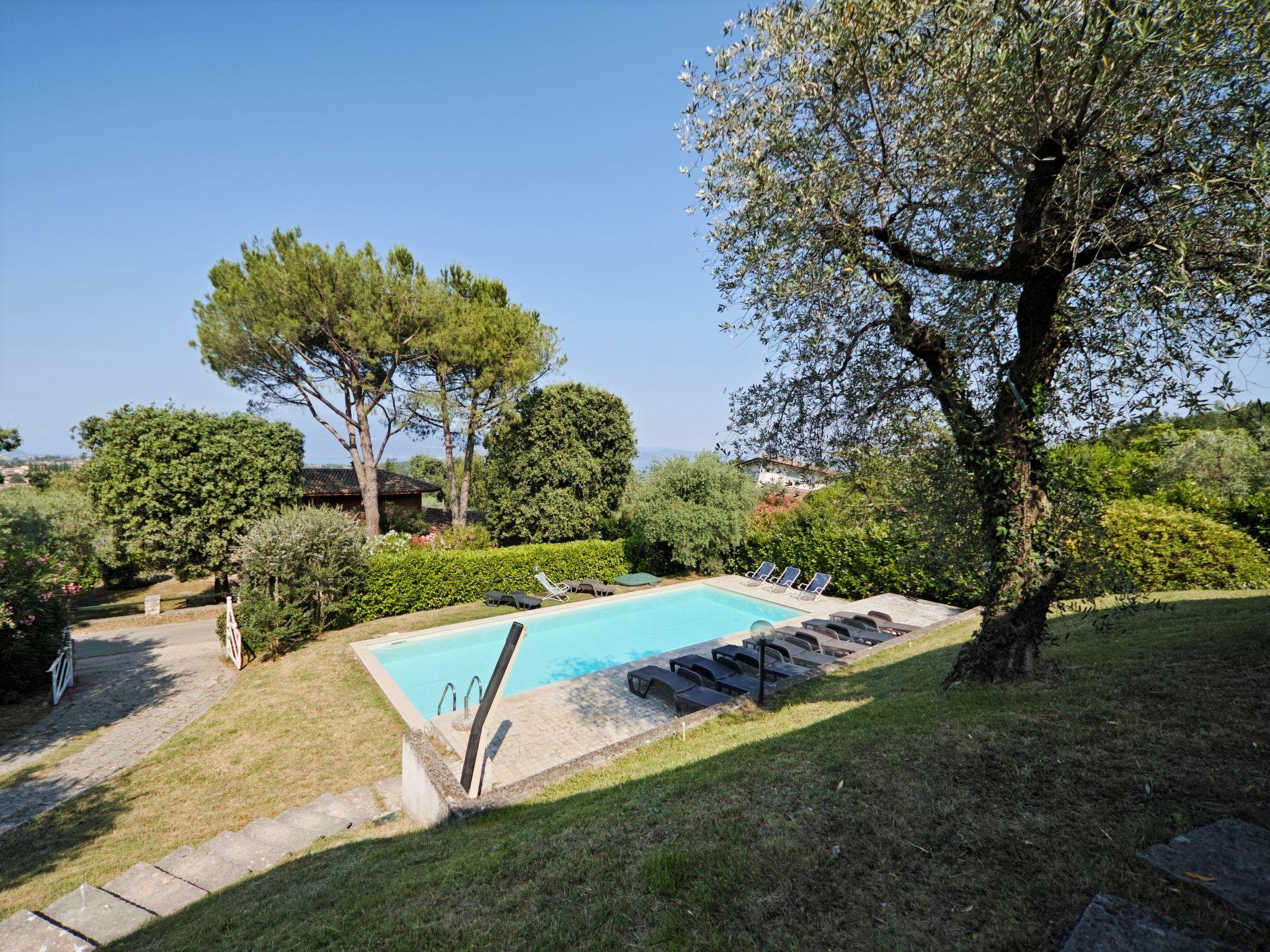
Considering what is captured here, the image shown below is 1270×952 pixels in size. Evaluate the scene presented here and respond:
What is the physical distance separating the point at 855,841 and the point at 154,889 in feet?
19.6

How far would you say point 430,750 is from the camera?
20.8 ft

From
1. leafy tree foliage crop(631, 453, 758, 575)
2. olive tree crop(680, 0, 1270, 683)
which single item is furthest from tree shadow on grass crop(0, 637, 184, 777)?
leafy tree foliage crop(631, 453, 758, 575)

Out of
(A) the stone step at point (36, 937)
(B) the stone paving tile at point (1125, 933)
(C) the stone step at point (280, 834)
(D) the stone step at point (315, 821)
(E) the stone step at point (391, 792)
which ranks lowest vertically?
(E) the stone step at point (391, 792)

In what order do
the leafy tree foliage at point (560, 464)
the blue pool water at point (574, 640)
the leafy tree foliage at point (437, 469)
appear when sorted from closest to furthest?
1. the blue pool water at point (574, 640)
2. the leafy tree foliage at point (560, 464)
3. the leafy tree foliage at point (437, 469)

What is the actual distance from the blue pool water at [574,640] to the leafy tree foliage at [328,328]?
9734mm

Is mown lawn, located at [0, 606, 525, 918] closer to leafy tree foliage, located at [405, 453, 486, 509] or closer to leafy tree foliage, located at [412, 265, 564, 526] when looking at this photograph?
leafy tree foliage, located at [412, 265, 564, 526]

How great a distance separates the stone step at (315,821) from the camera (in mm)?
5895

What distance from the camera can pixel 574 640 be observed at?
14.2m

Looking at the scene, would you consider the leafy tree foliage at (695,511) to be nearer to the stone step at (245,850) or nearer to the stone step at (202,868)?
the stone step at (245,850)

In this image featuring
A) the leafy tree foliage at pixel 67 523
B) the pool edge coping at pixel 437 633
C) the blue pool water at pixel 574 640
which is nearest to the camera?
the pool edge coping at pixel 437 633

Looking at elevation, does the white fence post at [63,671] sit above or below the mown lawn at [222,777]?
above

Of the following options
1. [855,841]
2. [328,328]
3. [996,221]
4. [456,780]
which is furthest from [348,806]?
[328,328]

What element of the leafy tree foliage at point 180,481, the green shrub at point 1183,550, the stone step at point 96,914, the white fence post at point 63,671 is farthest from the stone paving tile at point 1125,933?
the leafy tree foliage at point 180,481

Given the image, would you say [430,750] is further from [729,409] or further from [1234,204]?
[1234,204]
